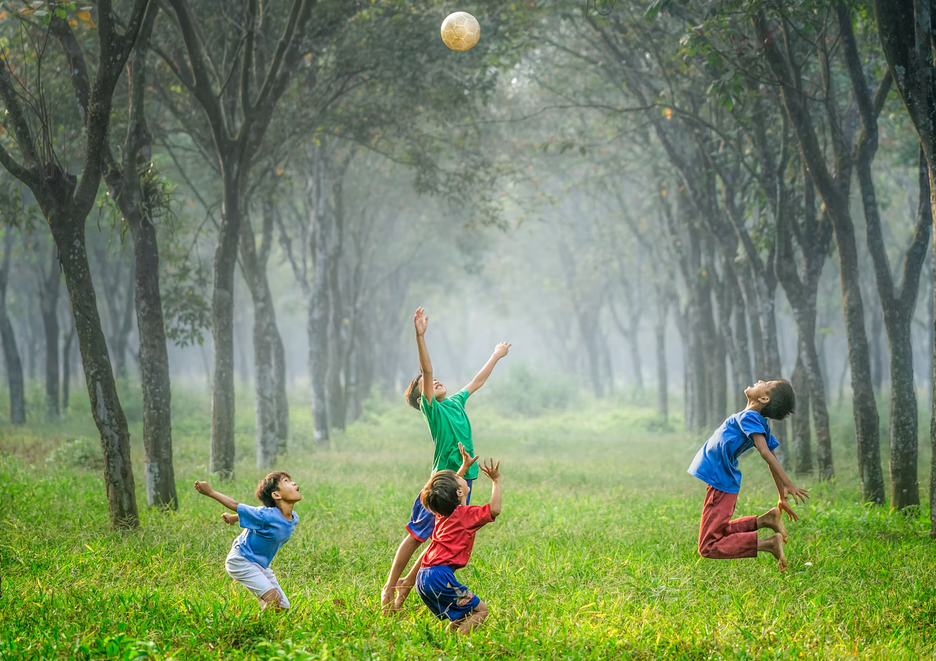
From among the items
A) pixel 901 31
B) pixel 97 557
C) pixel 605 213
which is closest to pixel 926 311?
pixel 605 213

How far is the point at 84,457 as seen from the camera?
41.9ft

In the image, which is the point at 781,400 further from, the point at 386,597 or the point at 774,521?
the point at 386,597

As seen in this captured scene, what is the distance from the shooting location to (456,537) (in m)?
4.81

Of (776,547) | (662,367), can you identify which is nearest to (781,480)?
(776,547)

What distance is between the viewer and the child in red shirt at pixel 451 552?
4.75 metres

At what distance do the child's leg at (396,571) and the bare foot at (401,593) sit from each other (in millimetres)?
21

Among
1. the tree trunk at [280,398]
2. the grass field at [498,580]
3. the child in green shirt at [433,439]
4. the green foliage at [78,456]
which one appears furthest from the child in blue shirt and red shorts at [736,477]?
the tree trunk at [280,398]

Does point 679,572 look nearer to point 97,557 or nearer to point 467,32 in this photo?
point 97,557

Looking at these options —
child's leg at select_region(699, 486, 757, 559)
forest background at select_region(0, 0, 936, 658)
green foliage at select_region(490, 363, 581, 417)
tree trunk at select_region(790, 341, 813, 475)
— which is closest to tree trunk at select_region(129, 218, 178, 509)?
forest background at select_region(0, 0, 936, 658)

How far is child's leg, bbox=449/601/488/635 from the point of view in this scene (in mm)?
4828

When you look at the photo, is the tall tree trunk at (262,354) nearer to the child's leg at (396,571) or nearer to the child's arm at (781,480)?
the child's leg at (396,571)

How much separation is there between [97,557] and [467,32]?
5.94 m

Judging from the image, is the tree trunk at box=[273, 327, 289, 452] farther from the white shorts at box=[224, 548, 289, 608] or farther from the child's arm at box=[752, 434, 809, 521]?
Result: the child's arm at box=[752, 434, 809, 521]

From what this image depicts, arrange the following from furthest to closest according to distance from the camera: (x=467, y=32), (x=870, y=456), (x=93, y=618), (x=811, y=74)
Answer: (x=811, y=74)
(x=870, y=456)
(x=467, y=32)
(x=93, y=618)
